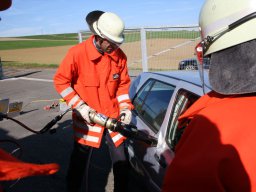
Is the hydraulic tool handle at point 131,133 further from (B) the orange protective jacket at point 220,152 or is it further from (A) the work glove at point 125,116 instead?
(B) the orange protective jacket at point 220,152

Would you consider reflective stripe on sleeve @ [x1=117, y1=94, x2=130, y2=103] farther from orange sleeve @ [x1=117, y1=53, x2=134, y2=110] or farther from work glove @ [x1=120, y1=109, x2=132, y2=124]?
work glove @ [x1=120, y1=109, x2=132, y2=124]

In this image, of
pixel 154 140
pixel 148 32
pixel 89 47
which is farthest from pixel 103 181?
pixel 148 32

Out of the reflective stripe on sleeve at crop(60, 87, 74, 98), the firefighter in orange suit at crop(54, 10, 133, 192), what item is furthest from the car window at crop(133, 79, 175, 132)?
the reflective stripe on sleeve at crop(60, 87, 74, 98)

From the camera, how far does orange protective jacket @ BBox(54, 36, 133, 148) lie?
320 centimetres

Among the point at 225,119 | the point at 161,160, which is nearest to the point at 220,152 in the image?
the point at 225,119

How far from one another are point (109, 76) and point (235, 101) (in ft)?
7.87

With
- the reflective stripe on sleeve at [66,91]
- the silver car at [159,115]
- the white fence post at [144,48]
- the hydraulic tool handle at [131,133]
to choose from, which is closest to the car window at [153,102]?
the silver car at [159,115]

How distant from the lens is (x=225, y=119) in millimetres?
1006

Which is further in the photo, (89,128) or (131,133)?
(89,128)

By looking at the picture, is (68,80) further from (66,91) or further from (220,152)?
(220,152)

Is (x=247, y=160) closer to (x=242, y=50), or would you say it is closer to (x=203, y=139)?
(x=203, y=139)

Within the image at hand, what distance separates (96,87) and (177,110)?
0.79 m

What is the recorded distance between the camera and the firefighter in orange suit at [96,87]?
3199mm

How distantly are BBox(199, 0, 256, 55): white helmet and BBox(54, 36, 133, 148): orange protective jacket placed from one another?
205cm
